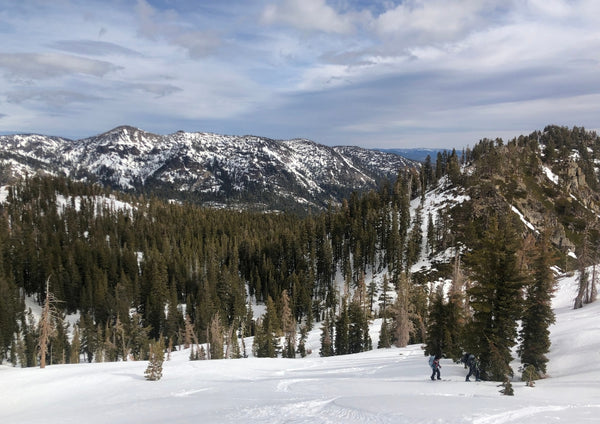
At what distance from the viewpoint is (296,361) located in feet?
125

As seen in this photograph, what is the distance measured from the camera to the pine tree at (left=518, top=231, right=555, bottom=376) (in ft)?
76.1

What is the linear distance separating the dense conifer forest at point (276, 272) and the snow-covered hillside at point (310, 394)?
9.31 m

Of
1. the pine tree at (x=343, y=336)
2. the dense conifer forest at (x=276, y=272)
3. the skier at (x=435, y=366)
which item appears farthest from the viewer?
the dense conifer forest at (x=276, y=272)

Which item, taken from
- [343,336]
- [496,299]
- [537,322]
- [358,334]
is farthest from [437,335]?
[343,336]

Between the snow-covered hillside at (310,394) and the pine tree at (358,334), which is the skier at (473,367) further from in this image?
the pine tree at (358,334)

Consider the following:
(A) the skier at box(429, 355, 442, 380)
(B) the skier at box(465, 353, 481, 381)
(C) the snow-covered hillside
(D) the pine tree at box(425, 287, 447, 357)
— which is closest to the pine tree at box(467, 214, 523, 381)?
(B) the skier at box(465, 353, 481, 381)

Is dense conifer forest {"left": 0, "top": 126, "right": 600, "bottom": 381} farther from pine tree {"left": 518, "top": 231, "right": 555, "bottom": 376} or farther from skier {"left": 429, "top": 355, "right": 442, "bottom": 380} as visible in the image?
skier {"left": 429, "top": 355, "right": 442, "bottom": 380}

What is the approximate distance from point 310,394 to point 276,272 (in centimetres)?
9625

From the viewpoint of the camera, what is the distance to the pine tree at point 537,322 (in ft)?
76.1

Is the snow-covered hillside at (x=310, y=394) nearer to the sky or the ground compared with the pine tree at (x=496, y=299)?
nearer to the ground

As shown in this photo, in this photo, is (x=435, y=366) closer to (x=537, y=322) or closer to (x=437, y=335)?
(x=537, y=322)

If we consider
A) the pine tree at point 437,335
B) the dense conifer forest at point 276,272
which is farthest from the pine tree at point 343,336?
the pine tree at point 437,335

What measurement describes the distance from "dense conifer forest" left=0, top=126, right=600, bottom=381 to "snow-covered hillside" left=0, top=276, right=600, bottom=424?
9309mm

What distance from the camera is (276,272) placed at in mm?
114812
